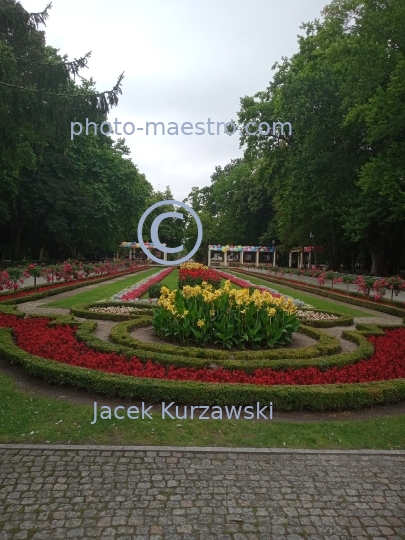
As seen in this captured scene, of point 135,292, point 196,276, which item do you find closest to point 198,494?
point 196,276

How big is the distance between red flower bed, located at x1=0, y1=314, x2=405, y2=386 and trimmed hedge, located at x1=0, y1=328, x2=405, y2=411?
49cm

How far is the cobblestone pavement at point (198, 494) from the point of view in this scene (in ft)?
10.8

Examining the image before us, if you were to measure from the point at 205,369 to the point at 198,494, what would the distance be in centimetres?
308

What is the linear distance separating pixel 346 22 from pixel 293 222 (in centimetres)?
1762

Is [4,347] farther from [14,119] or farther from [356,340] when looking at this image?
[356,340]

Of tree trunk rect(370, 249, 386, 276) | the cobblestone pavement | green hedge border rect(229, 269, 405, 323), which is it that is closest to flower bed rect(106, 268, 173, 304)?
green hedge border rect(229, 269, 405, 323)

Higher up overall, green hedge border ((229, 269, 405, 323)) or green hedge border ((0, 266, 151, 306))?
Answer: green hedge border ((0, 266, 151, 306))

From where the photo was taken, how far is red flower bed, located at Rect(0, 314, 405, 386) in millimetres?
6512

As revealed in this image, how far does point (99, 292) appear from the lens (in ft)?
51.2

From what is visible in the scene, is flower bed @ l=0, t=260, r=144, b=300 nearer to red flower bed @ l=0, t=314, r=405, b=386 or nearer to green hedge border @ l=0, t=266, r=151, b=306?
green hedge border @ l=0, t=266, r=151, b=306

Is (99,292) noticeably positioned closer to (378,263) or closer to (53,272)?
A: (53,272)

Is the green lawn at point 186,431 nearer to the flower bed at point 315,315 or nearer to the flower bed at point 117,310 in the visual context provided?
the flower bed at point 117,310

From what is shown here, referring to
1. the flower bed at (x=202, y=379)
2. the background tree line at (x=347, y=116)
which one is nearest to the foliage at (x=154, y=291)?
the background tree line at (x=347, y=116)

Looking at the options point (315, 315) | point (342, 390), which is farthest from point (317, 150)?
point (342, 390)
